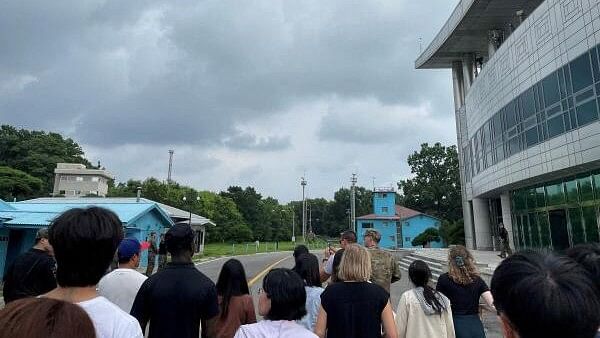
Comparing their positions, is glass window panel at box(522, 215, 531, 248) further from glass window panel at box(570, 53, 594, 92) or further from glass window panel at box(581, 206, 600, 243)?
glass window panel at box(570, 53, 594, 92)

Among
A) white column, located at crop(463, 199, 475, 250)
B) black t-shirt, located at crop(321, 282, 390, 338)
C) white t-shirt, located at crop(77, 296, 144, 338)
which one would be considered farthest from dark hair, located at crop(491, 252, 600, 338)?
white column, located at crop(463, 199, 475, 250)

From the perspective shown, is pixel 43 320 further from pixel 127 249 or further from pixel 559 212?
pixel 559 212

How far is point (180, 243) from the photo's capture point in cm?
320

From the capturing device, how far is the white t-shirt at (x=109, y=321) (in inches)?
71.2

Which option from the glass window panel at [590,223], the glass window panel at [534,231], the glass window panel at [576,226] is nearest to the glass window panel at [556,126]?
the glass window panel at [590,223]

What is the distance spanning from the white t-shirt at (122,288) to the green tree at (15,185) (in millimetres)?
48066

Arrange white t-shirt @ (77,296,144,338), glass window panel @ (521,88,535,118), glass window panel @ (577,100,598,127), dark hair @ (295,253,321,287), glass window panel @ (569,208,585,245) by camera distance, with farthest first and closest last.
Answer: glass window panel @ (521,88,535,118)
glass window panel @ (569,208,585,245)
glass window panel @ (577,100,598,127)
dark hair @ (295,253,321,287)
white t-shirt @ (77,296,144,338)

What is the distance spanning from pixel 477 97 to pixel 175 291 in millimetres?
26888

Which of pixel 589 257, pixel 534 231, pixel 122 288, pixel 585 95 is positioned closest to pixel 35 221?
pixel 122 288

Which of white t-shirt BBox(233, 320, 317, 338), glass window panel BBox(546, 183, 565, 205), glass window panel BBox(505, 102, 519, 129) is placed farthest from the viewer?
glass window panel BBox(505, 102, 519, 129)

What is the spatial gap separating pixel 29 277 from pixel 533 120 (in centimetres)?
2006

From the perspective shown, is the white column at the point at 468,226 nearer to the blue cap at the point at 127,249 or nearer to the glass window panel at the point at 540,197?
the glass window panel at the point at 540,197

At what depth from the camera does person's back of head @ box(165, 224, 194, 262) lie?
10.5 ft

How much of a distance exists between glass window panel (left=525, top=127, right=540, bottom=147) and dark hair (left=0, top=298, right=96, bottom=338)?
67.1ft
